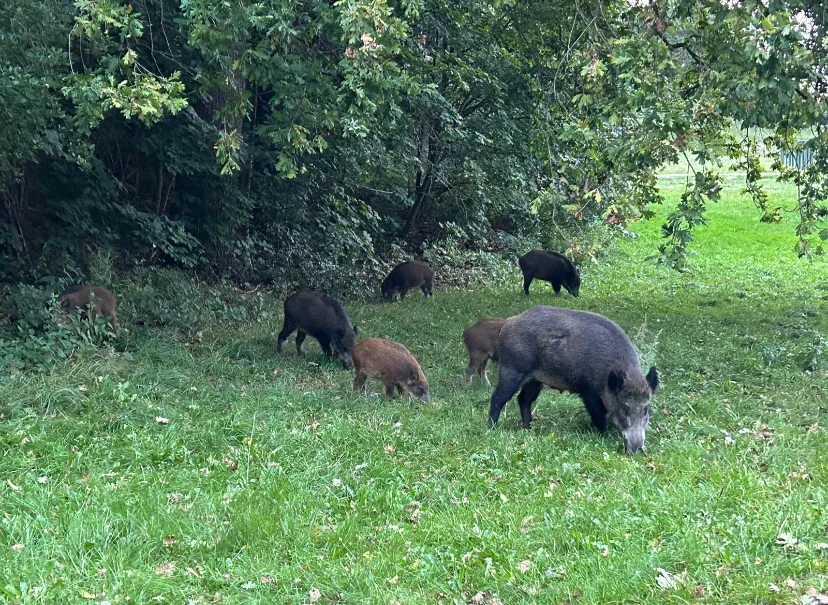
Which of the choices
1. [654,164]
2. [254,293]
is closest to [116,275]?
[254,293]

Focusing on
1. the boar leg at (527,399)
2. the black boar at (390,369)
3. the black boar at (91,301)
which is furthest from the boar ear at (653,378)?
the black boar at (91,301)

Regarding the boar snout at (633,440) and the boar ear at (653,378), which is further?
the boar ear at (653,378)

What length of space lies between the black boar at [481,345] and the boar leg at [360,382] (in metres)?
1.39

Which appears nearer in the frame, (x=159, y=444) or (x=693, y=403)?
(x=159, y=444)

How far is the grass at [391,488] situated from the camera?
5023 mm

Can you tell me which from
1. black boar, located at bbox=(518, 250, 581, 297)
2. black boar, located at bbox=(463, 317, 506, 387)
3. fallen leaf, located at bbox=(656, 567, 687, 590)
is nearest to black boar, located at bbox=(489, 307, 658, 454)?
black boar, located at bbox=(463, 317, 506, 387)

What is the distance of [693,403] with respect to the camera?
890cm

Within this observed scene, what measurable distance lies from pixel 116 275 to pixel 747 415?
424 inches

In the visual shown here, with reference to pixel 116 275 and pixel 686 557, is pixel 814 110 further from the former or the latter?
pixel 116 275

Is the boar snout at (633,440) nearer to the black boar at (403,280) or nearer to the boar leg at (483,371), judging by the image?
the boar leg at (483,371)

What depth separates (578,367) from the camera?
8289mm

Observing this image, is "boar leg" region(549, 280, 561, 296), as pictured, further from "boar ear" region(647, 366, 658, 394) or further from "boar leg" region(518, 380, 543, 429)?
"boar ear" region(647, 366, 658, 394)

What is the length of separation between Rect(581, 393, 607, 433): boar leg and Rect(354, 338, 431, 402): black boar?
7.69ft

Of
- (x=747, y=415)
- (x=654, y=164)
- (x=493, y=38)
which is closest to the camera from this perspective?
(x=747, y=415)
